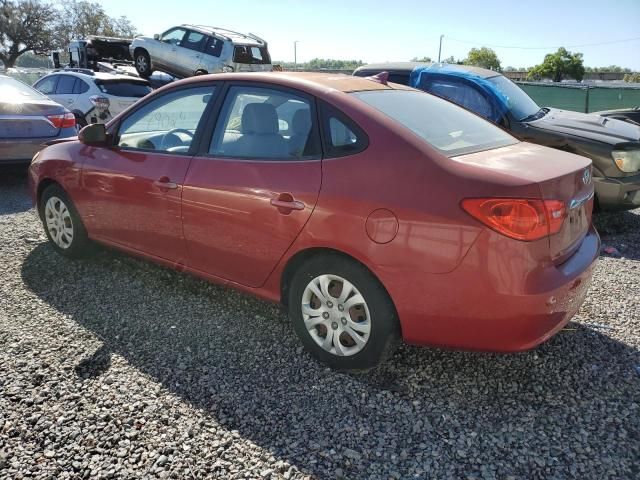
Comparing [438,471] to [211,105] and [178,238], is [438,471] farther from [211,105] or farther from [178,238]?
[211,105]

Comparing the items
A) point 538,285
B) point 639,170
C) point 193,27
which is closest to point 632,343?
point 538,285

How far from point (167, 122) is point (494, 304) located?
102 inches

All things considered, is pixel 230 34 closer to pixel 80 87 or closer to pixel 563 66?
pixel 80 87

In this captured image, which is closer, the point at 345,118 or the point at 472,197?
the point at 472,197

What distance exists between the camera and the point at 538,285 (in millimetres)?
2291

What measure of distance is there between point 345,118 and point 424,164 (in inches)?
21.7

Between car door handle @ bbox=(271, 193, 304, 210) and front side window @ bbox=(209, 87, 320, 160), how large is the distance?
9.3 inches

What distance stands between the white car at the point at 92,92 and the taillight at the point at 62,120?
318 cm

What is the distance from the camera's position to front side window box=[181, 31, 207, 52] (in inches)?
629

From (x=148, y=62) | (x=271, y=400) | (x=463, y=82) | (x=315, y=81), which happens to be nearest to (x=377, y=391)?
(x=271, y=400)

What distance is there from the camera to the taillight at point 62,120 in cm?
707

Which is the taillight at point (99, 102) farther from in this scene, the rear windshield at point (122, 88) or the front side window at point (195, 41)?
the front side window at point (195, 41)

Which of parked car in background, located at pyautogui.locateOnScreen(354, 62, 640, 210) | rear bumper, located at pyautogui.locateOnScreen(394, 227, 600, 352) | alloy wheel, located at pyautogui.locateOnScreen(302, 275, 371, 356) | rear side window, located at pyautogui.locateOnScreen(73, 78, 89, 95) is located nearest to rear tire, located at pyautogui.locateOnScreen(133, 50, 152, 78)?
rear side window, located at pyautogui.locateOnScreen(73, 78, 89, 95)

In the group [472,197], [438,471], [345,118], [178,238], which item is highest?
[345,118]
